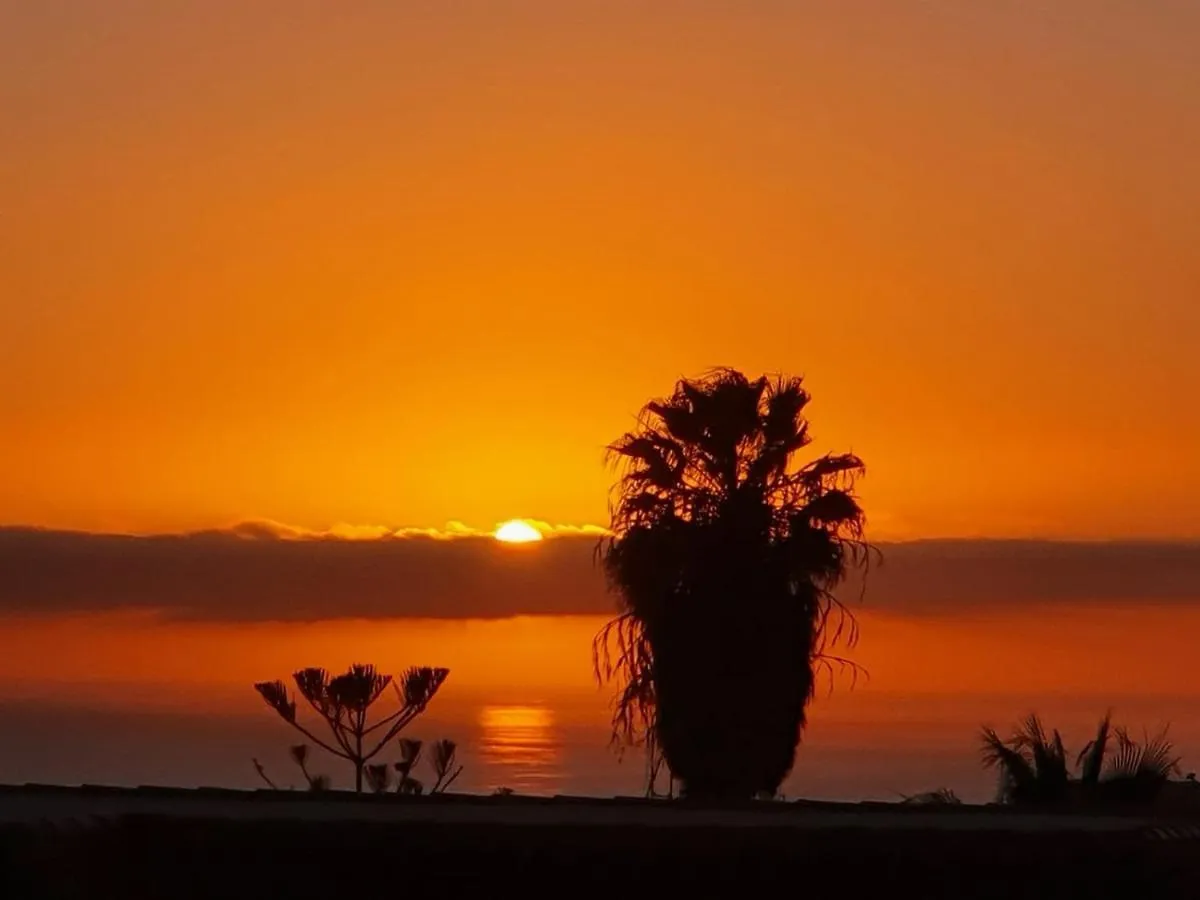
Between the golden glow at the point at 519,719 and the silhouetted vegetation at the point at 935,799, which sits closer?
the silhouetted vegetation at the point at 935,799

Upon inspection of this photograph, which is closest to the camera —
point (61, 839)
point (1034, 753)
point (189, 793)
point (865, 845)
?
point (61, 839)

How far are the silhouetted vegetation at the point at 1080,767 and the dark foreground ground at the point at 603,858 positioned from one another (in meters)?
4.29

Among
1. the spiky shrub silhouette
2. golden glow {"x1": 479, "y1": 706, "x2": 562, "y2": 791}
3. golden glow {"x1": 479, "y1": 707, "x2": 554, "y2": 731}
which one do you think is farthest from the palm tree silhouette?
golden glow {"x1": 479, "y1": 707, "x2": 554, "y2": 731}

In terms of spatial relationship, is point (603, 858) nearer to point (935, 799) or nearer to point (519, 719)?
point (935, 799)

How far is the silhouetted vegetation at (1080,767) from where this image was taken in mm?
20438

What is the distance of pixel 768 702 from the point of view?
1183 inches

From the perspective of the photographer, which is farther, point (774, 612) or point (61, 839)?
point (774, 612)

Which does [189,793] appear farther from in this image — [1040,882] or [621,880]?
[1040,882]

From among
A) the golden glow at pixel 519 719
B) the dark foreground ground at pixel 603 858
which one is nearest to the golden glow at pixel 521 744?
the golden glow at pixel 519 719

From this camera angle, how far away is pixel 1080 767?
69.1 ft

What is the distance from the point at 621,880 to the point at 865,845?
5.77 feet

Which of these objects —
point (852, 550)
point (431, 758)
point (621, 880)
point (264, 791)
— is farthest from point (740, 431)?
point (621, 880)

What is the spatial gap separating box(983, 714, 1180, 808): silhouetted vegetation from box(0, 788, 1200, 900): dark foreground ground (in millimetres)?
4289

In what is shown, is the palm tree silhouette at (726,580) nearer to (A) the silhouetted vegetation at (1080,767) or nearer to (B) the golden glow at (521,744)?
(A) the silhouetted vegetation at (1080,767)
